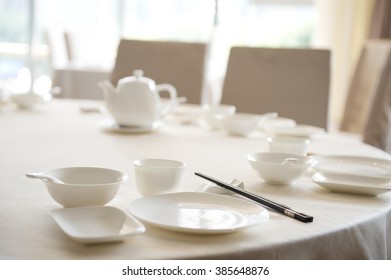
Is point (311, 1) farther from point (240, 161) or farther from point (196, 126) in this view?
point (240, 161)

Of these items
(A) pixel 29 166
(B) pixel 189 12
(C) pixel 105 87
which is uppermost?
(B) pixel 189 12

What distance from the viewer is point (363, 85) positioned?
274 centimetres

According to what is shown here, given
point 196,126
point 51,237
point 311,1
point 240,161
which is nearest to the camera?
point 51,237

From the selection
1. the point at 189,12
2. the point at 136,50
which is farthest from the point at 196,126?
the point at 189,12

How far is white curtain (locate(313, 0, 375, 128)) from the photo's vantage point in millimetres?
5699

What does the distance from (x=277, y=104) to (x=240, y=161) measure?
0.97 metres

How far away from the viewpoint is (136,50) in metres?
2.35

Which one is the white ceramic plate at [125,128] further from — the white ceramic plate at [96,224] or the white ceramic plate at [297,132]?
the white ceramic plate at [96,224]

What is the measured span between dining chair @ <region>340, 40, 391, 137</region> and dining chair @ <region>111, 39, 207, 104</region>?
817 millimetres

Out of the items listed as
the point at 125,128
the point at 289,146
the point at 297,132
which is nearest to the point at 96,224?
the point at 289,146

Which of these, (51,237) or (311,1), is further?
(311,1)

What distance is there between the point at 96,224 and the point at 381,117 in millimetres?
1471

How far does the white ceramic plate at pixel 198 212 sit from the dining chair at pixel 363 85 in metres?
1.94

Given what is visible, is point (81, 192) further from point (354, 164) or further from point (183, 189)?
point (354, 164)
